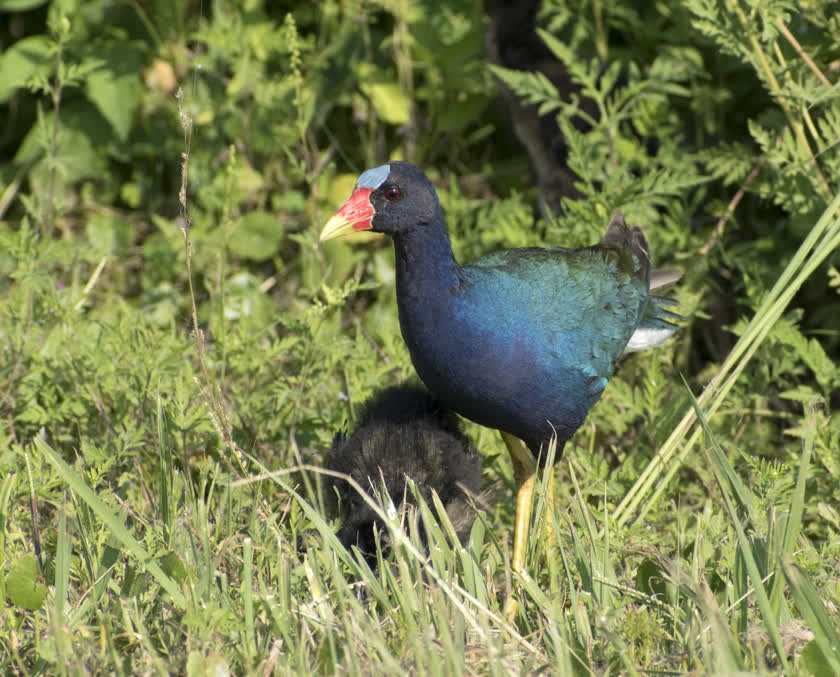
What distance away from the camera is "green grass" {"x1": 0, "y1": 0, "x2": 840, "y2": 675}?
7.29 feet

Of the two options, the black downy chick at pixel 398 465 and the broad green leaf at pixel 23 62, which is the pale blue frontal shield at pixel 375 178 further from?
the broad green leaf at pixel 23 62

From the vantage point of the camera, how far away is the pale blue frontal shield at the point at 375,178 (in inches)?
107

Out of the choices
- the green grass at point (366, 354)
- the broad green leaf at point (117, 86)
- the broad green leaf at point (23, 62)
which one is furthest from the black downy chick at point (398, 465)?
the broad green leaf at point (23, 62)

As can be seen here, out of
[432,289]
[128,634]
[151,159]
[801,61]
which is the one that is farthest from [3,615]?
[151,159]

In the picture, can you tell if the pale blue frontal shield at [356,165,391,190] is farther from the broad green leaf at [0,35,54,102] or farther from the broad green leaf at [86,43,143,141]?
the broad green leaf at [0,35,54,102]

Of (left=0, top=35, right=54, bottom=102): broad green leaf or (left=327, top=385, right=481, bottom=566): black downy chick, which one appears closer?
(left=327, top=385, right=481, bottom=566): black downy chick

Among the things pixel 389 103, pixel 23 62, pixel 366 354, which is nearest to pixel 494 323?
pixel 366 354

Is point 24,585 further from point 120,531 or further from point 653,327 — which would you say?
point 653,327

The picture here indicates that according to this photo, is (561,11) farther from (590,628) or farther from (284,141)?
(590,628)

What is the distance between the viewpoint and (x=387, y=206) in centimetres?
271

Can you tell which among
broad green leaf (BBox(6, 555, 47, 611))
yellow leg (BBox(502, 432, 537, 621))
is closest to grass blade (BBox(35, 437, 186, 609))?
broad green leaf (BBox(6, 555, 47, 611))

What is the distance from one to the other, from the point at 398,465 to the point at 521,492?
37 cm

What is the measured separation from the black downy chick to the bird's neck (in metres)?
0.46

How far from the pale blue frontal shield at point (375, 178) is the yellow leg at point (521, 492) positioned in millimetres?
853
